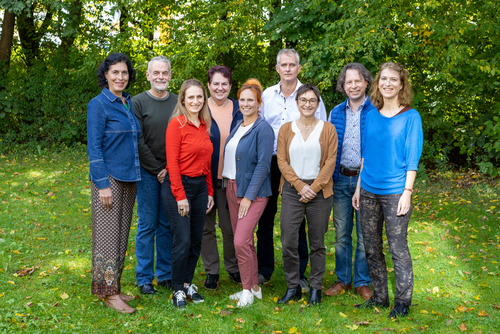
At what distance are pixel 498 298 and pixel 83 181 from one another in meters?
8.28

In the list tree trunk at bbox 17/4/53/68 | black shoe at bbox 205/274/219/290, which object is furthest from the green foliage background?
black shoe at bbox 205/274/219/290

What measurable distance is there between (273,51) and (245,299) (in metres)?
→ 10.2

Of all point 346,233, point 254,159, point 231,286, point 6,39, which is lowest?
point 231,286

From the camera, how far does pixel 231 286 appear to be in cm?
477

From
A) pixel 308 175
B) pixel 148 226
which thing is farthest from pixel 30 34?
pixel 308 175

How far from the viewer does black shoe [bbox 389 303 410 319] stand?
3.87 metres

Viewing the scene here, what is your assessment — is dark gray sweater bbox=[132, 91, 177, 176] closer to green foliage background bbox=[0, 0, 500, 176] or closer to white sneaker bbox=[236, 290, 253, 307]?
white sneaker bbox=[236, 290, 253, 307]

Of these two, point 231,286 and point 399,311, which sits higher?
point 399,311

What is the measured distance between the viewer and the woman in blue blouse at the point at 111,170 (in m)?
3.71

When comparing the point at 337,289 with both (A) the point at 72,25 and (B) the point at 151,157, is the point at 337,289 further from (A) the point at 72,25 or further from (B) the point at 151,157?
(A) the point at 72,25

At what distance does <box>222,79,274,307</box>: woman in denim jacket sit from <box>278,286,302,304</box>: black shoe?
0.96ft

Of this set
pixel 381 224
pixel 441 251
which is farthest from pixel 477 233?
pixel 381 224

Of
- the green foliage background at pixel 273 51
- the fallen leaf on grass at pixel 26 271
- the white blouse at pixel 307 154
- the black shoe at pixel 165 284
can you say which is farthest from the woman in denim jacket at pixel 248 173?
the green foliage background at pixel 273 51

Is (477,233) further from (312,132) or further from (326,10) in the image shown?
(326,10)
